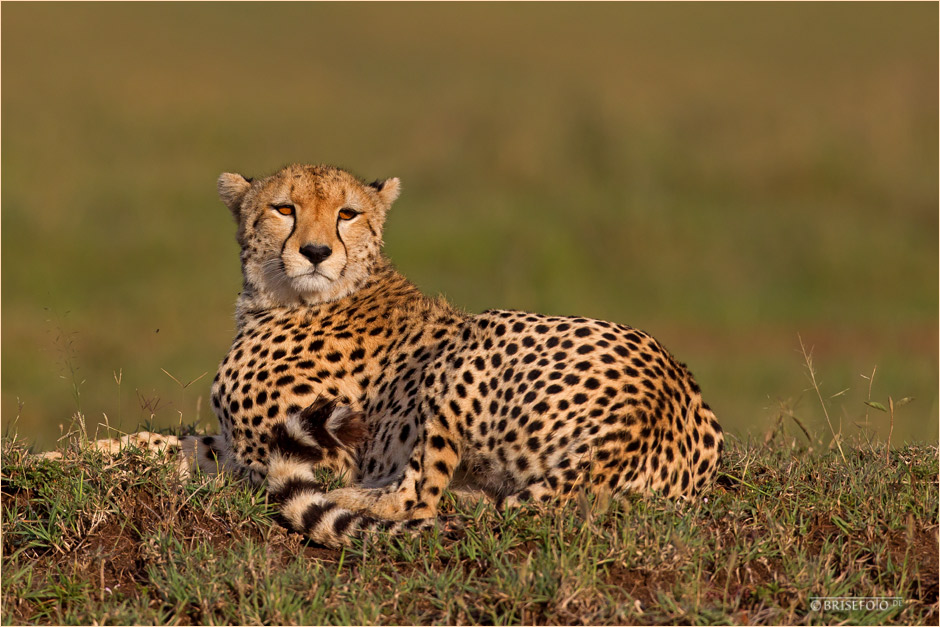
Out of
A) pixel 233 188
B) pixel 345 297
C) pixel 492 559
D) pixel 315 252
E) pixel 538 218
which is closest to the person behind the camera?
pixel 492 559

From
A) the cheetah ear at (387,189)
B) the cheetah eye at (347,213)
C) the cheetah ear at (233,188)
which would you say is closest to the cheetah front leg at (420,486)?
the cheetah eye at (347,213)

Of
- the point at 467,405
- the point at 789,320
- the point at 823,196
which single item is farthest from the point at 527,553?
the point at 823,196

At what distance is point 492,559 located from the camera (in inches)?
117

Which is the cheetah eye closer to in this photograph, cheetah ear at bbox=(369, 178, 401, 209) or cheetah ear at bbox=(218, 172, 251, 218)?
cheetah ear at bbox=(369, 178, 401, 209)

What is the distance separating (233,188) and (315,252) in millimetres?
580

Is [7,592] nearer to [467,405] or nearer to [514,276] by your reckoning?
[467,405]

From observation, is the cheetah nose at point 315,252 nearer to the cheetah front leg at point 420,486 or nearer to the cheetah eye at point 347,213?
the cheetah eye at point 347,213

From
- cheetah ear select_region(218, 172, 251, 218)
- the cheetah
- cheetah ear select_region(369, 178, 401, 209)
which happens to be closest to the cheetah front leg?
the cheetah

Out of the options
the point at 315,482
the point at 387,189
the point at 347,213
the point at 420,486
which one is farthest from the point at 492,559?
the point at 387,189

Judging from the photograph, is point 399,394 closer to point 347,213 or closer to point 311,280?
point 311,280

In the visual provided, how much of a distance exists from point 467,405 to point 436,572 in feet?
1.72

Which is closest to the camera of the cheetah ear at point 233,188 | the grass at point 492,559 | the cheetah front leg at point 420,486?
the grass at point 492,559

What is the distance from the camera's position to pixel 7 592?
300 centimetres

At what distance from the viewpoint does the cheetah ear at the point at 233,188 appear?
4.24 meters
